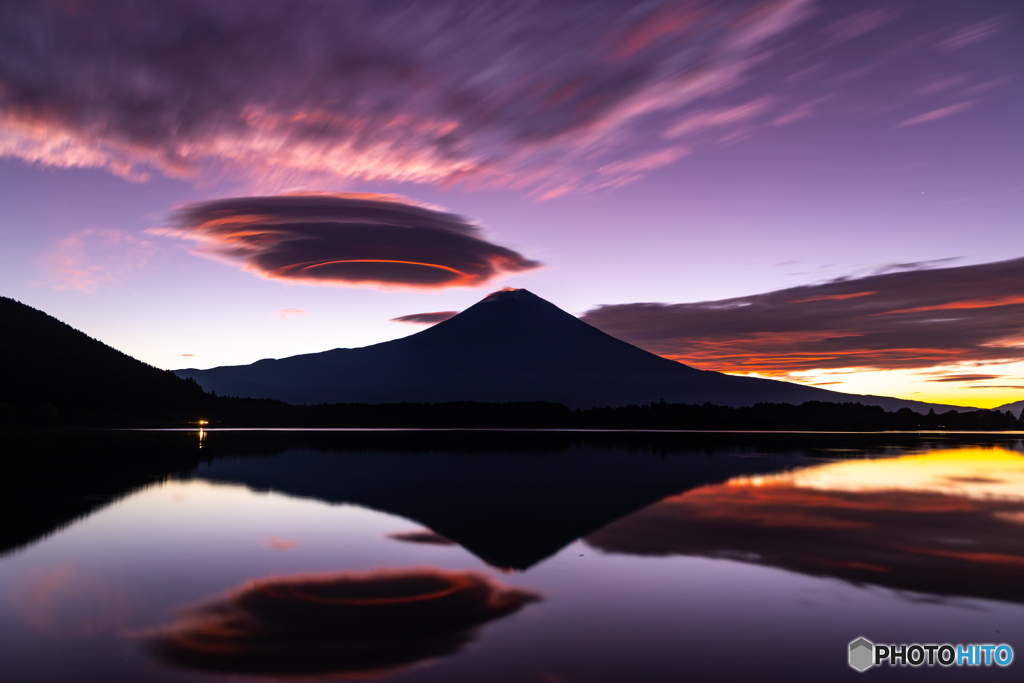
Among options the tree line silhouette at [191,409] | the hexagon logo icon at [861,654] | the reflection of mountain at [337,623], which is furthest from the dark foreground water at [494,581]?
the tree line silhouette at [191,409]

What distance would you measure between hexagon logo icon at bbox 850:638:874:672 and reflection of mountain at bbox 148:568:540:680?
13.4ft

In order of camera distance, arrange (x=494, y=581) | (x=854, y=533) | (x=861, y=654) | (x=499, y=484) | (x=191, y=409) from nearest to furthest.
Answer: (x=861, y=654) → (x=494, y=581) → (x=854, y=533) → (x=499, y=484) → (x=191, y=409)

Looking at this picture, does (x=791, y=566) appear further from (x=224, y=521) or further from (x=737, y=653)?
(x=224, y=521)

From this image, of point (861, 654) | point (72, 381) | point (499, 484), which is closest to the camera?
point (861, 654)

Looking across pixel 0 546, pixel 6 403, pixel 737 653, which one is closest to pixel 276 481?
pixel 0 546

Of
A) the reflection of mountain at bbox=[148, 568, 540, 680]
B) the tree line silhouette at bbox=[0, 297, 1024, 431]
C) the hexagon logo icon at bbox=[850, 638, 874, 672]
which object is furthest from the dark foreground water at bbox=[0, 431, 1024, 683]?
the tree line silhouette at bbox=[0, 297, 1024, 431]

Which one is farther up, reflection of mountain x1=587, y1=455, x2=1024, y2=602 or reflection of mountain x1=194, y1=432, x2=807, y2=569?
reflection of mountain x1=194, y1=432, x2=807, y2=569

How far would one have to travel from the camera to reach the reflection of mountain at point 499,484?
47.7 ft

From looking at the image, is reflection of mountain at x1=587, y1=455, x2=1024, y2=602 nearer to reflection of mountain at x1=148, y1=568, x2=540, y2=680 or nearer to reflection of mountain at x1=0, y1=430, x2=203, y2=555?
reflection of mountain at x1=148, y1=568, x2=540, y2=680

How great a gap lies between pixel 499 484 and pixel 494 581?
12.9 meters

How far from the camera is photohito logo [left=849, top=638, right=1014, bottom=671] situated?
7.49 m

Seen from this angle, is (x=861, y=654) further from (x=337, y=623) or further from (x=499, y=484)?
(x=499, y=484)

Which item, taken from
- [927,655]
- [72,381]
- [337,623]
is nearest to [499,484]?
[337,623]

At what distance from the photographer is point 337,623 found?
328 inches
